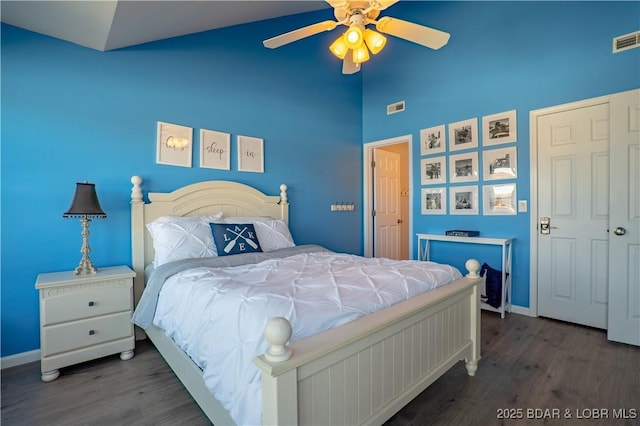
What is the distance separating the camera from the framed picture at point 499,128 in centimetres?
331

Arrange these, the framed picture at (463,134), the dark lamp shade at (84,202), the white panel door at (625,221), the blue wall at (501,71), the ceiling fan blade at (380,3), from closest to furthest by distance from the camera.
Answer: the ceiling fan blade at (380,3)
the dark lamp shade at (84,202)
the white panel door at (625,221)
the blue wall at (501,71)
the framed picture at (463,134)

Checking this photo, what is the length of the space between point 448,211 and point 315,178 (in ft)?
5.85

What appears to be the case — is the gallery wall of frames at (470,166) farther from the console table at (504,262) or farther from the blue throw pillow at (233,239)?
the blue throw pillow at (233,239)

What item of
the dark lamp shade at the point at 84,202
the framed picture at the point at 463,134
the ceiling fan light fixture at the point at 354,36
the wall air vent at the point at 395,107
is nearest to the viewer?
the ceiling fan light fixture at the point at 354,36

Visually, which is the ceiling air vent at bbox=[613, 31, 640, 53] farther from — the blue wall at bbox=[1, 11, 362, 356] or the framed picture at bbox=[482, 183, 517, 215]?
the blue wall at bbox=[1, 11, 362, 356]

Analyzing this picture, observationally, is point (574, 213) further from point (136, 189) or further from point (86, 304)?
point (86, 304)

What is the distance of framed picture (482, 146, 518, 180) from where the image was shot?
3.32m

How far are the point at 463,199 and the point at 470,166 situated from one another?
405 mm

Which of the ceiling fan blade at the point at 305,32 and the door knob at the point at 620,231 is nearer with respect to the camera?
the ceiling fan blade at the point at 305,32

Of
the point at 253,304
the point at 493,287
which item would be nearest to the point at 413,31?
the point at 253,304

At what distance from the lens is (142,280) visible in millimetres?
2654

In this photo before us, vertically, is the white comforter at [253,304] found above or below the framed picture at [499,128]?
below

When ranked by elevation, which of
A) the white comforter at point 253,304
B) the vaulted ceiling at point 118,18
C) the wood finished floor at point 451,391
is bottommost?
the wood finished floor at point 451,391

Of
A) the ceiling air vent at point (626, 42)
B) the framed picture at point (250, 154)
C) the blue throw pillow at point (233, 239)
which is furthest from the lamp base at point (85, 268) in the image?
the ceiling air vent at point (626, 42)
